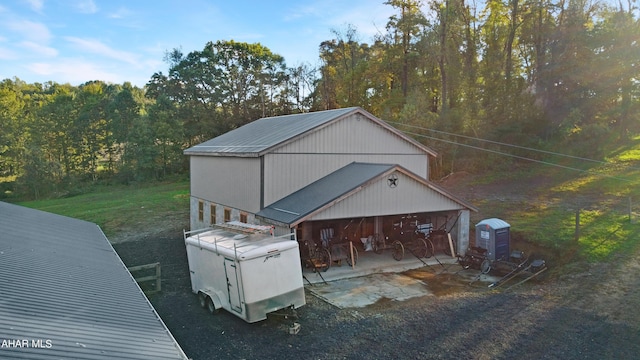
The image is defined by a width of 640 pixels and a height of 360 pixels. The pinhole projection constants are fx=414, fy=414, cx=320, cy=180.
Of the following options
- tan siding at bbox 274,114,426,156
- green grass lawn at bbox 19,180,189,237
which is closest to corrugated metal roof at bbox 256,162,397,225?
tan siding at bbox 274,114,426,156

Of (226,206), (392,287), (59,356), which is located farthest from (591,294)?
(226,206)

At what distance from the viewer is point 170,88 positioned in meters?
50.8

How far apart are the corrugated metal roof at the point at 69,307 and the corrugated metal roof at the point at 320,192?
222 inches

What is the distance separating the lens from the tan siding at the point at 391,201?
14.8 meters

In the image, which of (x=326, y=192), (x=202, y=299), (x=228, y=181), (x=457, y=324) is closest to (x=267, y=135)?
(x=228, y=181)

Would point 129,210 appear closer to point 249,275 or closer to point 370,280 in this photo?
point 370,280

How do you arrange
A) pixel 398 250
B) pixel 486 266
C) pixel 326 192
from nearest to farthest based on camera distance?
pixel 486 266, pixel 326 192, pixel 398 250

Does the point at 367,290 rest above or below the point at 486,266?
below

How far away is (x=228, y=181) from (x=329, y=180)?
506cm

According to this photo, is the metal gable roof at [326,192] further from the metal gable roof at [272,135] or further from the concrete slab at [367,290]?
the concrete slab at [367,290]

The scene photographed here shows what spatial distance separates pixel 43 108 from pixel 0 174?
8.95m

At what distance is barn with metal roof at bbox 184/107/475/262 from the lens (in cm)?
1509

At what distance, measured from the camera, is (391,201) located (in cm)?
1555

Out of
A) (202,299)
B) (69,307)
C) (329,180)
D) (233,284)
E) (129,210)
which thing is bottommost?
(202,299)
